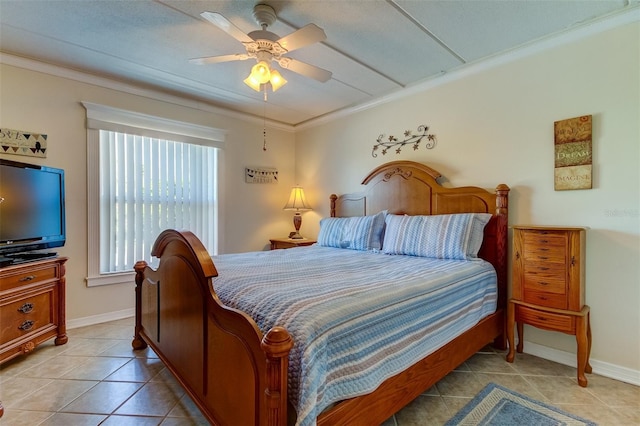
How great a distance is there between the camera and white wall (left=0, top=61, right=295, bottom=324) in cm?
270

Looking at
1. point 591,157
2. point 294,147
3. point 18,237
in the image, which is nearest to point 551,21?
point 591,157

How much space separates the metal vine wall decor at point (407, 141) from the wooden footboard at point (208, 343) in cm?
259

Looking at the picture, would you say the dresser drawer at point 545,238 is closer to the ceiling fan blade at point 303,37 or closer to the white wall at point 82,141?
the ceiling fan blade at point 303,37

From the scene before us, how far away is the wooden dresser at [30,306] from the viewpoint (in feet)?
6.93

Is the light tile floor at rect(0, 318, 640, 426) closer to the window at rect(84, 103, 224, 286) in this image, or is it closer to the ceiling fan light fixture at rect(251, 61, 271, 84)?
the window at rect(84, 103, 224, 286)

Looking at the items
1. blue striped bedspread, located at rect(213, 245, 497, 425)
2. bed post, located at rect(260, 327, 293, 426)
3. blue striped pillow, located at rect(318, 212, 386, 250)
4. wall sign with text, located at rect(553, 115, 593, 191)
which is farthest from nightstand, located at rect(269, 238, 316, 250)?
bed post, located at rect(260, 327, 293, 426)

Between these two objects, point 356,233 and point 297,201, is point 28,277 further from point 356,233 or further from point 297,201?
point 297,201

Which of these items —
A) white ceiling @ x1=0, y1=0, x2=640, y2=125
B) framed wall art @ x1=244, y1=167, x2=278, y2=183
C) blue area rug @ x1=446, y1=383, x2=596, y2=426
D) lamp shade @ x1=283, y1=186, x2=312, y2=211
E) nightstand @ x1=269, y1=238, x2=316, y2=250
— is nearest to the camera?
blue area rug @ x1=446, y1=383, x2=596, y2=426

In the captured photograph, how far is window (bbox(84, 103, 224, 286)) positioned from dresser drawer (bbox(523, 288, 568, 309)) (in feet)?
11.2

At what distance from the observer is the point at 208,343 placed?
4.80ft

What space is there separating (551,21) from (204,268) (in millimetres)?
2874

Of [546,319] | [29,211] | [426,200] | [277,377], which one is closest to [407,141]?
[426,200]

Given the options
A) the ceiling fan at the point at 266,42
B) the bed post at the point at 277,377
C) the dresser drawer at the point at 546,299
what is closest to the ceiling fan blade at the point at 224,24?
the ceiling fan at the point at 266,42

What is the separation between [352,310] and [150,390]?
155 centimetres
